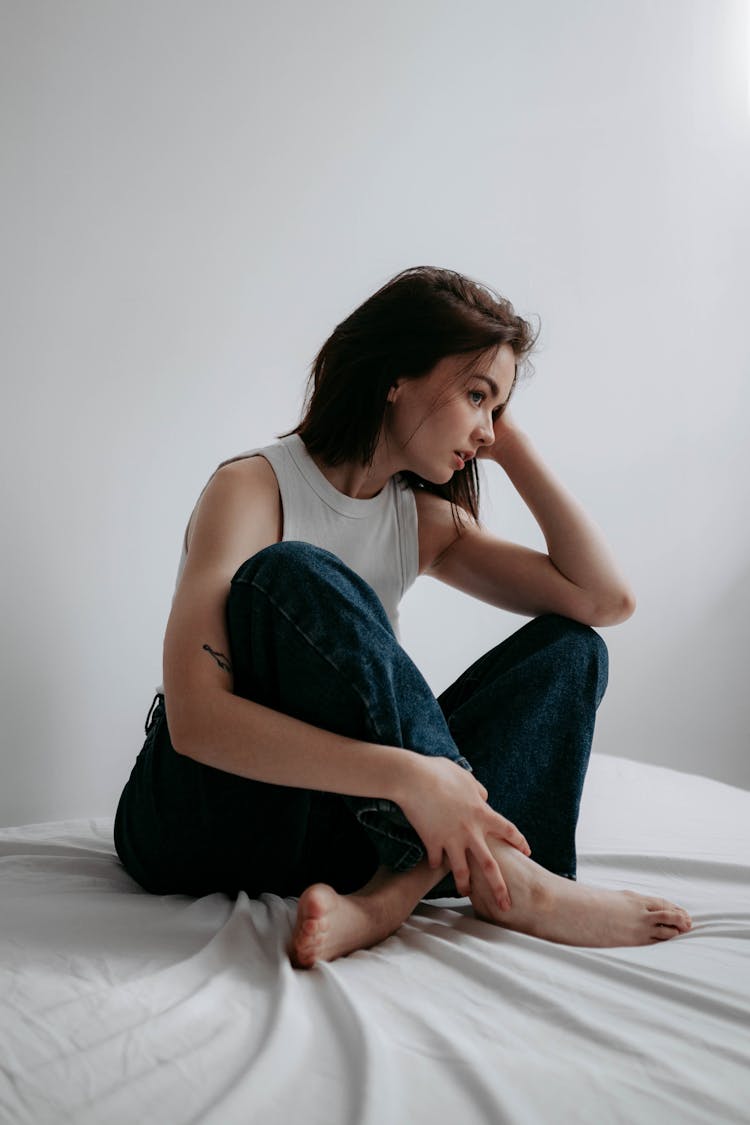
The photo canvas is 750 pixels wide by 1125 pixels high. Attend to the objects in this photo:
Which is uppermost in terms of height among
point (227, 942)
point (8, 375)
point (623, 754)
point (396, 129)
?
point (396, 129)

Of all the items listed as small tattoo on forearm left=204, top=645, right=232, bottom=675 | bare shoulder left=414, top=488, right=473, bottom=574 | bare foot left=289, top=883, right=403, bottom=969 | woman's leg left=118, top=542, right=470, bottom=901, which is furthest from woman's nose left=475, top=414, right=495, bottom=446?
bare foot left=289, top=883, right=403, bottom=969

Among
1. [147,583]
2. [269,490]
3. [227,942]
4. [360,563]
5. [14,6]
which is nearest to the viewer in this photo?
[227,942]

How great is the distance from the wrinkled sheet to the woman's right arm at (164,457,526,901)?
10 cm

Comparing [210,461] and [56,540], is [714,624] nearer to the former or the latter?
[210,461]

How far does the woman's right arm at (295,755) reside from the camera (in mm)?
894

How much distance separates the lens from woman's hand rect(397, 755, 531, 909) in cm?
89

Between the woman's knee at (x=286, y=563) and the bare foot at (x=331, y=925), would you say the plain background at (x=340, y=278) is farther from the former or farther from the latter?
the bare foot at (x=331, y=925)

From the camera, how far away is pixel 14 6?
1642mm

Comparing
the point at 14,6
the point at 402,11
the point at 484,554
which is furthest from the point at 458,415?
the point at 402,11

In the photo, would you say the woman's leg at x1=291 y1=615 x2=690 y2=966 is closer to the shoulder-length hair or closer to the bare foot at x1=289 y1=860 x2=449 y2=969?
the bare foot at x1=289 y1=860 x2=449 y2=969

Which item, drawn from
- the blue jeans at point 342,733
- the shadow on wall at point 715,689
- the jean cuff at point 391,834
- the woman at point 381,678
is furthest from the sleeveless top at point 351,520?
the shadow on wall at point 715,689

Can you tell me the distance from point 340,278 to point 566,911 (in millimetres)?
1437

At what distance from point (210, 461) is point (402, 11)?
1.05m

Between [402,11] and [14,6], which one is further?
[402,11]
